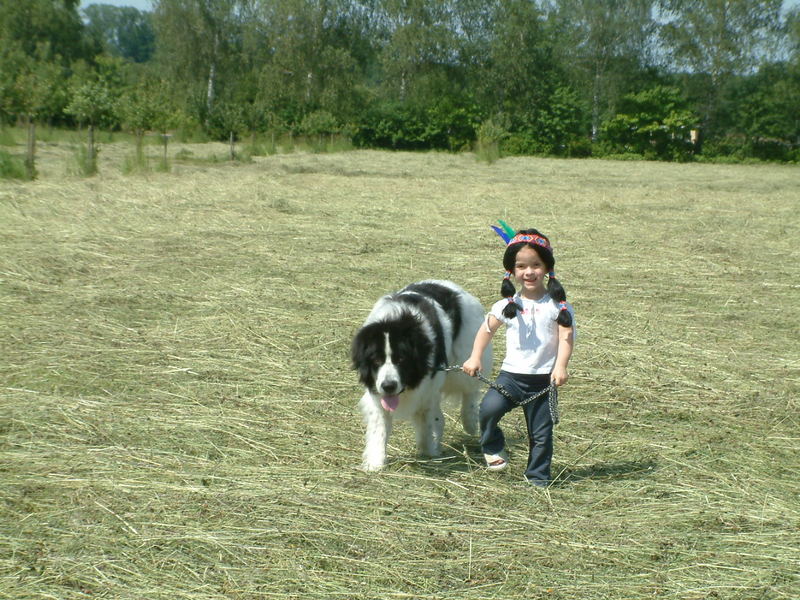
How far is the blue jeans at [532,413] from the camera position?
4.79 metres

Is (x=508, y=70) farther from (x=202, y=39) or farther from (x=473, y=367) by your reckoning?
(x=473, y=367)

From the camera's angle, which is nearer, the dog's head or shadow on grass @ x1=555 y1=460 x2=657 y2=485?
the dog's head

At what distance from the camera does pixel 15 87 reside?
2919 cm

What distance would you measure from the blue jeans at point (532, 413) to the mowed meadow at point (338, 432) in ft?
0.54

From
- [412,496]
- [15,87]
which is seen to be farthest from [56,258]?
[15,87]

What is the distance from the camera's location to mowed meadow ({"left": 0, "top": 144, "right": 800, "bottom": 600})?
3.81m

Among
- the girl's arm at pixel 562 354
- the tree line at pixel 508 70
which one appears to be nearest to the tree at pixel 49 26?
the tree line at pixel 508 70

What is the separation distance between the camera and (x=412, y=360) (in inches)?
193

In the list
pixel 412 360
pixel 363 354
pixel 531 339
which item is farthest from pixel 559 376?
pixel 363 354

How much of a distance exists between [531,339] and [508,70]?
5242cm

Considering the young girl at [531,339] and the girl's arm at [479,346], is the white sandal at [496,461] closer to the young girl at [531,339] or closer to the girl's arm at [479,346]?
the young girl at [531,339]

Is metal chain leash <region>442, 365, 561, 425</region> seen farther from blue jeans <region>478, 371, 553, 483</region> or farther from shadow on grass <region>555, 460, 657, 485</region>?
shadow on grass <region>555, 460, 657, 485</region>

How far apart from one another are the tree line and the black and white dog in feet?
131

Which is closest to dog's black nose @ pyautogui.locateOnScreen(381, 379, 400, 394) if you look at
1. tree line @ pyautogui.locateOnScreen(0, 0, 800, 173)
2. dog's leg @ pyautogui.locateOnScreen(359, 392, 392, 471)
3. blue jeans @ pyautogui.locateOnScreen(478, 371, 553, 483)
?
dog's leg @ pyautogui.locateOnScreen(359, 392, 392, 471)
